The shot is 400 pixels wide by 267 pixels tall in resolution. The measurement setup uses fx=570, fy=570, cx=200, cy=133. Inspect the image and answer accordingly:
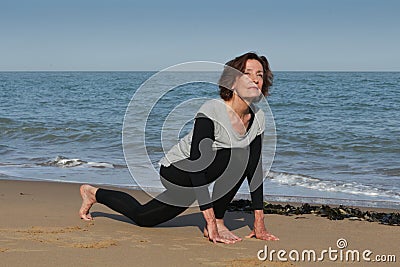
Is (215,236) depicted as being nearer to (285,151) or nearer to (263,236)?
(263,236)

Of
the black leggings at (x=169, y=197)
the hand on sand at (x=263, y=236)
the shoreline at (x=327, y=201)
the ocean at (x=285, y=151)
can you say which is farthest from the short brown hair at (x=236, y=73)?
the shoreline at (x=327, y=201)

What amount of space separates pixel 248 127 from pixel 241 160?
262 mm

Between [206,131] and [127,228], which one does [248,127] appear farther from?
[127,228]

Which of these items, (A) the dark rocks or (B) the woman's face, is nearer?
(B) the woman's face

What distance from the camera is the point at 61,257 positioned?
370 centimetres

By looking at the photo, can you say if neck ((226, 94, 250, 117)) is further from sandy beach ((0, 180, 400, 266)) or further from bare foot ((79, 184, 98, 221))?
bare foot ((79, 184, 98, 221))

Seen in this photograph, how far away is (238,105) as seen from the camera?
171 inches

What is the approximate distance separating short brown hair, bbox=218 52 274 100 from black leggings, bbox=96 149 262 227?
0.46 metres

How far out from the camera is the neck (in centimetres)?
434

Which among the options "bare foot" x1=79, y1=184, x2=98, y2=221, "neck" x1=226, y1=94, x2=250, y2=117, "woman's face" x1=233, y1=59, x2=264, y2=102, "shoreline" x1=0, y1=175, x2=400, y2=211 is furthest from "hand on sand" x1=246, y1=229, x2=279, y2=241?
"shoreline" x1=0, y1=175, x2=400, y2=211

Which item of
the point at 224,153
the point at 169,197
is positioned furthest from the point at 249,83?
the point at 169,197

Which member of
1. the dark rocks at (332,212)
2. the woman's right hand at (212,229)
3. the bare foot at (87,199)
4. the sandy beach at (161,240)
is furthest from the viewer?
the dark rocks at (332,212)

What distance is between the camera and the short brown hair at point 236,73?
431cm

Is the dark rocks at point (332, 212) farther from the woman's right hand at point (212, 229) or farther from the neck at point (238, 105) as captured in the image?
the neck at point (238, 105)
